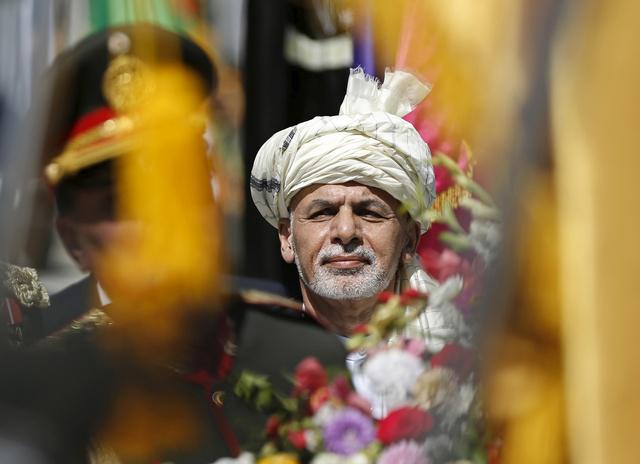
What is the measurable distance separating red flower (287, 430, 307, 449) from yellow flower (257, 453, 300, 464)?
0.01 metres

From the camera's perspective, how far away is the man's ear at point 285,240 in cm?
130

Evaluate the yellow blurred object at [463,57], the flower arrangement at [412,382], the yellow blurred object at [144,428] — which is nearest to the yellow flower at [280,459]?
the flower arrangement at [412,382]

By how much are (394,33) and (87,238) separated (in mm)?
503

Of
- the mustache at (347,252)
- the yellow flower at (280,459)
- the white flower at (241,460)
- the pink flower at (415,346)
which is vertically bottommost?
the white flower at (241,460)

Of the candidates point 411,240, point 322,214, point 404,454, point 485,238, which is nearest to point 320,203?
point 322,214

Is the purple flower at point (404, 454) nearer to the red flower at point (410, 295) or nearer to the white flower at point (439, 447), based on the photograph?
the white flower at point (439, 447)

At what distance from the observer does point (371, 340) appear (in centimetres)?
124

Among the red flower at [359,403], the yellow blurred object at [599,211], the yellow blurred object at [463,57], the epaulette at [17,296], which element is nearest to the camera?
the yellow blurred object at [599,211]

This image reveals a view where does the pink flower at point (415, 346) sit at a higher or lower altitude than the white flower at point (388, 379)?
higher

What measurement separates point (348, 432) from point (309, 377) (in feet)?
0.30

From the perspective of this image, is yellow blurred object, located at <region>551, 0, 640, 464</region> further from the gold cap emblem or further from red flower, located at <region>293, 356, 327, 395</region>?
the gold cap emblem

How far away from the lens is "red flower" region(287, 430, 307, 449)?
1186 mm

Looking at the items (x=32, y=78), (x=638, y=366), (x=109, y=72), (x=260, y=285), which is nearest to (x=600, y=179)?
(x=638, y=366)

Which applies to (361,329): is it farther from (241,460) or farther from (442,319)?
(241,460)
